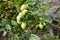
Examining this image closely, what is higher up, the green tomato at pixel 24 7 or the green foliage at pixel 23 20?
the green tomato at pixel 24 7

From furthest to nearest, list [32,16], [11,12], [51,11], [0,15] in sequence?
[51,11]
[0,15]
[11,12]
[32,16]

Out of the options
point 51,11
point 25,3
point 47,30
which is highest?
point 25,3

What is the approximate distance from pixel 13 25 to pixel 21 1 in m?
0.18

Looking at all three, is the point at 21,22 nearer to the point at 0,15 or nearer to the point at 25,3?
the point at 25,3

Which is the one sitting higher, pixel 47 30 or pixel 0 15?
pixel 0 15

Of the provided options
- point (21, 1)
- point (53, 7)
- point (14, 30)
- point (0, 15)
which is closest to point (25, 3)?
point (21, 1)

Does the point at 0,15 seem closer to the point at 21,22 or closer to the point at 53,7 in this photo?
the point at 21,22

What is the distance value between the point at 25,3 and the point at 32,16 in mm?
98

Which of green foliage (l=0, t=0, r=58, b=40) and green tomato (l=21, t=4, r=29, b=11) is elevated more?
green tomato (l=21, t=4, r=29, b=11)

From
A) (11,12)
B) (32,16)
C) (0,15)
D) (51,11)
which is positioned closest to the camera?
(32,16)

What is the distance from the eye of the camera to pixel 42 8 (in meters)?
1.19

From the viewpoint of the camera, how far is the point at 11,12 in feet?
4.23

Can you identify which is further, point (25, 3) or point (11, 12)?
point (11, 12)

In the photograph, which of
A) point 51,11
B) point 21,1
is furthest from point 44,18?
point 51,11
